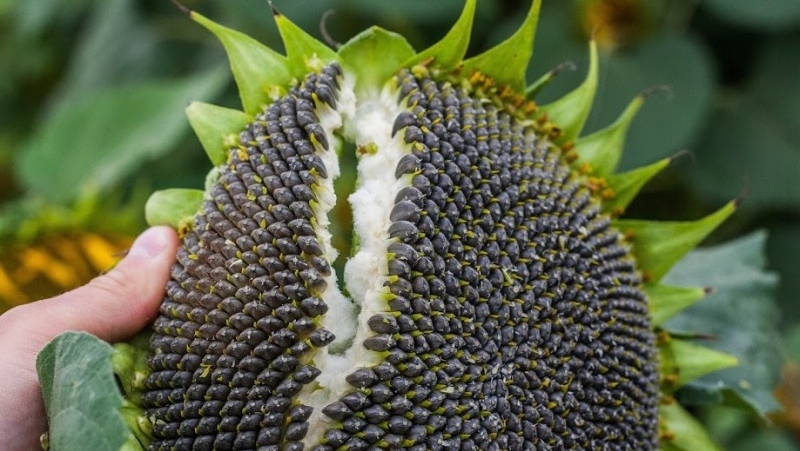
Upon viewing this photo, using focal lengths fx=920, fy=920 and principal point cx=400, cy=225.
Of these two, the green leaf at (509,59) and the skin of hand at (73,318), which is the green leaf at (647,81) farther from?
the skin of hand at (73,318)

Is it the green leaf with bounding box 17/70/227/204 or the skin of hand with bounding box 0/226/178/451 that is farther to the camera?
the green leaf with bounding box 17/70/227/204

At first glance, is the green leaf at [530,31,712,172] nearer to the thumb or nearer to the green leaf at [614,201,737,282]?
the green leaf at [614,201,737,282]

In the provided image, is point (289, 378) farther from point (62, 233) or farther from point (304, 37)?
point (62, 233)

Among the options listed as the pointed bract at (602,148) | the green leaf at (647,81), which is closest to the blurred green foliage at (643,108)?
the green leaf at (647,81)

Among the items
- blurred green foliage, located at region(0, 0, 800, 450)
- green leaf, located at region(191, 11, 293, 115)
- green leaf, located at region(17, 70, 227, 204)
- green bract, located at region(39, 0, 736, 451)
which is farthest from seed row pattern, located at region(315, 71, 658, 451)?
green leaf, located at region(17, 70, 227, 204)

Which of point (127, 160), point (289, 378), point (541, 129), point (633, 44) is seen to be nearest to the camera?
point (289, 378)

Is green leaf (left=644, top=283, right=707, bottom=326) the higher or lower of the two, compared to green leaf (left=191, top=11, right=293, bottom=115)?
lower

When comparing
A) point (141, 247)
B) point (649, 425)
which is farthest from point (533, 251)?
point (141, 247)
